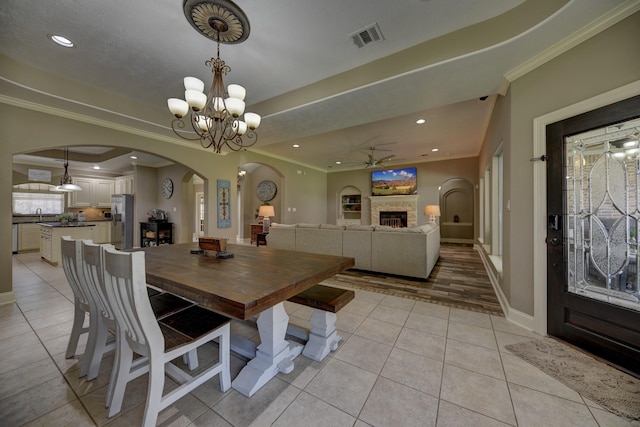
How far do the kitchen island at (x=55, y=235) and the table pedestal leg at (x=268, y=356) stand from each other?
216 inches

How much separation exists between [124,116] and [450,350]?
484cm

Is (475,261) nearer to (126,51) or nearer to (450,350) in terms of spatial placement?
(450,350)

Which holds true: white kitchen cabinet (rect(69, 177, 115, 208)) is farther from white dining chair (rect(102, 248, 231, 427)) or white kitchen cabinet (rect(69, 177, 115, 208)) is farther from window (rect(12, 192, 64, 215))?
white dining chair (rect(102, 248, 231, 427))

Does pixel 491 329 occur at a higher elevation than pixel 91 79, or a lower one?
lower

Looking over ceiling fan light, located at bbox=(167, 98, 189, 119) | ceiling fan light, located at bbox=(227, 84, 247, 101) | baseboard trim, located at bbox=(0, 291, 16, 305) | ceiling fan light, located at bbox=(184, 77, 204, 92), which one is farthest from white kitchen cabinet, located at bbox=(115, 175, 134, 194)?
ceiling fan light, located at bbox=(227, 84, 247, 101)

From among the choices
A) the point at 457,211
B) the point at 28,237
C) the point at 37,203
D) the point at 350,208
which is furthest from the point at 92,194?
the point at 457,211

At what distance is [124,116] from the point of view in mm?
3275

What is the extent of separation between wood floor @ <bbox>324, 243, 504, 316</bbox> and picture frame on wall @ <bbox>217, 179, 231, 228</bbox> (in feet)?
9.21

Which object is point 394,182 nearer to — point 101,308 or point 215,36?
point 215,36

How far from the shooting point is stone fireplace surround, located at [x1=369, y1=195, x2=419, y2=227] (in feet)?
25.1

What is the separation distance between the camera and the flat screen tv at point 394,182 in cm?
770

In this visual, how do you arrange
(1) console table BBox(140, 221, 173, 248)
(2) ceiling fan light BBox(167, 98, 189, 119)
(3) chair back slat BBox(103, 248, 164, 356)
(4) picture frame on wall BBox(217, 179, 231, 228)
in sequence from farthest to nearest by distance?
(1) console table BBox(140, 221, 173, 248), (4) picture frame on wall BBox(217, 179, 231, 228), (2) ceiling fan light BBox(167, 98, 189, 119), (3) chair back slat BBox(103, 248, 164, 356)

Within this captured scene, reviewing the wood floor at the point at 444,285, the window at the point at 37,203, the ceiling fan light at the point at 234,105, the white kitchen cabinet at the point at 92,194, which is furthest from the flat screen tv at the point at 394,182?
the window at the point at 37,203

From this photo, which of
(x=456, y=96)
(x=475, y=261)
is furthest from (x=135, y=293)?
(x=475, y=261)
